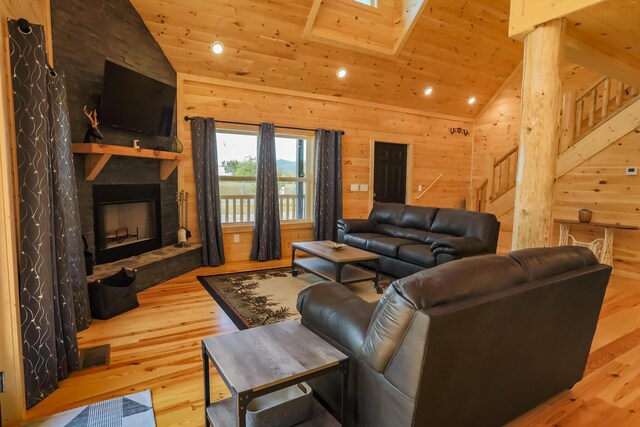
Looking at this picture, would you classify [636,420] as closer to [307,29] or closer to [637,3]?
[637,3]

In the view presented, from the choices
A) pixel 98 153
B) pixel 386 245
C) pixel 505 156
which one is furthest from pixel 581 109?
pixel 98 153

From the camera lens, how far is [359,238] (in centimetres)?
486

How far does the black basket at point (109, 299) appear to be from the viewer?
3043 millimetres

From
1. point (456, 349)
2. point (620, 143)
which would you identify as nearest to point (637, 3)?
point (456, 349)

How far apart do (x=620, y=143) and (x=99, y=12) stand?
6338mm

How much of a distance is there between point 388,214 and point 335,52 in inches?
96.0

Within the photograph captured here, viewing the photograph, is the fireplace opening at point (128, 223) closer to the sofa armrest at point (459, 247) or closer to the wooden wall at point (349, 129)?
the wooden wall at point (349, 129)

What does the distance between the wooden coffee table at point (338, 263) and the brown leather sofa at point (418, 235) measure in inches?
18.7

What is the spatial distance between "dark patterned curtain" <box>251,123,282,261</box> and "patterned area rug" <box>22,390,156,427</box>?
3328mm

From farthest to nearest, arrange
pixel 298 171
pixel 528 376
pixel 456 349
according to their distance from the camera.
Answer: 1. pixel 298 171
2. pixel 528 376
3. pixel 456 349

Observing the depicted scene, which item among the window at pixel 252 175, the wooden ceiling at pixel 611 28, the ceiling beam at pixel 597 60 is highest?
the wooden ceiling at pixel 611 28

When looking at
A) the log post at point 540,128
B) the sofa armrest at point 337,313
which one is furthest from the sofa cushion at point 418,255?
the sofa armrest at point 337,313

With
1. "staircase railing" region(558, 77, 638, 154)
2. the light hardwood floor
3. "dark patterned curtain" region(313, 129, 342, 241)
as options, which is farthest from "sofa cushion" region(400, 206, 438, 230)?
"staircase railing" region(558, 77, 638, 154)

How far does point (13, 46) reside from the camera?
183cm
